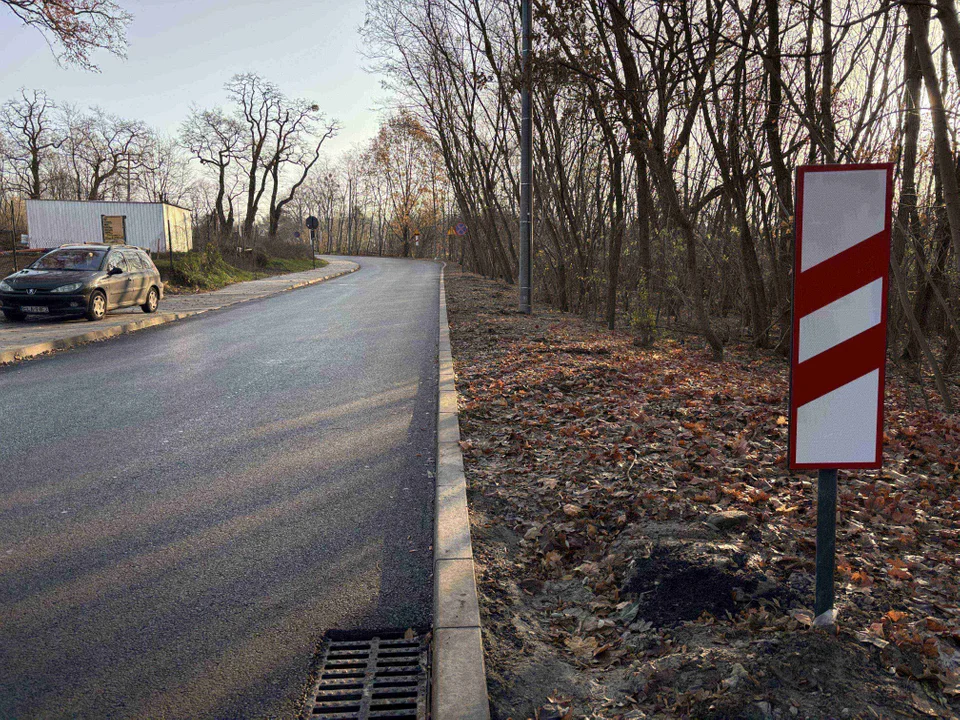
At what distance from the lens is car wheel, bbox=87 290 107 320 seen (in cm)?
1477

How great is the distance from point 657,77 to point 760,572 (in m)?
7.97

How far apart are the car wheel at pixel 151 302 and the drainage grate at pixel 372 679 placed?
52.1 feet

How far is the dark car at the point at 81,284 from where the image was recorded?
566 inches

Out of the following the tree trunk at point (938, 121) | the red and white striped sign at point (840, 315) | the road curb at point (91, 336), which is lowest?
the road curb at point (91, 336)

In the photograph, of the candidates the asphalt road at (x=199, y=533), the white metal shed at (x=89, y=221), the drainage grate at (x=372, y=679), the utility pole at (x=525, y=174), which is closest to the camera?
the drainage grate at (x=372, y=679)

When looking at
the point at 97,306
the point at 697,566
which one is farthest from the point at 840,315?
the point at 97,306

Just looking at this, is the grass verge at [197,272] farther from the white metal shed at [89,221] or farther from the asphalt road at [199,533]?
the asphalt road at [199,533]

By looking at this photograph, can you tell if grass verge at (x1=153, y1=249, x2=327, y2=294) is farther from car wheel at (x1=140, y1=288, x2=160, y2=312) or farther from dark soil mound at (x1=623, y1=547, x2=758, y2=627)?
dark soil mound at (x1=623, y1=547, x2=758, y2=627)

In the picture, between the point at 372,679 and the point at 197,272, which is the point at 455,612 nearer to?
the point at 372,679

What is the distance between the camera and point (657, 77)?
9.58m

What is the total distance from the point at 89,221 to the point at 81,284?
25.7m

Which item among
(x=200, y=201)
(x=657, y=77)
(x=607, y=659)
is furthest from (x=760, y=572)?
(x=200, y=201)

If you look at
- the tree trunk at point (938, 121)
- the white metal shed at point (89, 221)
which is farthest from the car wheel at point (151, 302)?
the white metal shed at point (89, 221)

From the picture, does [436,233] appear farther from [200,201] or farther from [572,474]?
[572,474]
